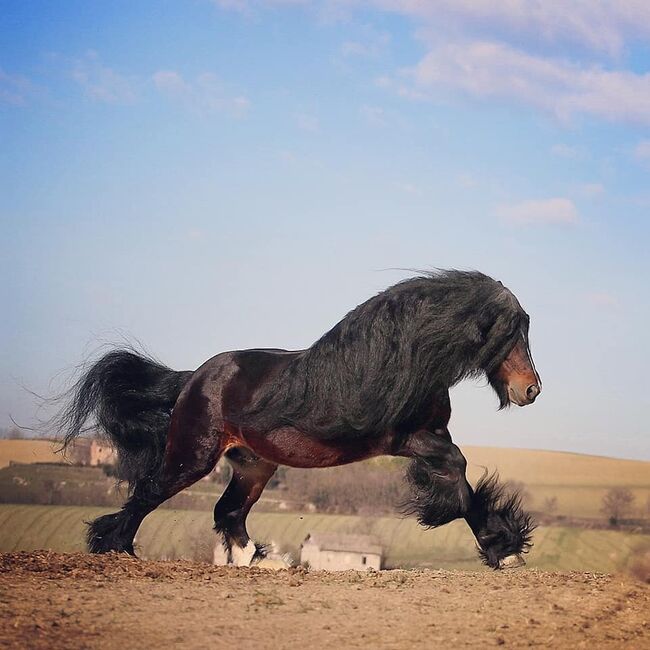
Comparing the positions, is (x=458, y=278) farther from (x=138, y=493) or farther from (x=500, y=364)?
(x=138, y=493)

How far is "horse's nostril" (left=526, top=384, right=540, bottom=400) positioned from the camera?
9500mm

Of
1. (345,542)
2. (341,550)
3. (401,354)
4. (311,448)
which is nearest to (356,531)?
(345,542)

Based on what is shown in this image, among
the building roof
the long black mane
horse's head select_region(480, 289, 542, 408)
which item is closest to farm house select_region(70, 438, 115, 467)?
the long black mane

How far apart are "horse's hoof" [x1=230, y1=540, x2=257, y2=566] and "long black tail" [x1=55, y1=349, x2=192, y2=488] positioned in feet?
3.94

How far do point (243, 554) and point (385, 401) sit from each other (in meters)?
2.66

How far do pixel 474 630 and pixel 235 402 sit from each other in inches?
167

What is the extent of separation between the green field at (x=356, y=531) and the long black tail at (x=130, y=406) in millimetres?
2914

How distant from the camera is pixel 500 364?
9.55 m

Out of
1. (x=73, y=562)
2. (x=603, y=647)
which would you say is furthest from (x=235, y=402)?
(x=603, y=647)

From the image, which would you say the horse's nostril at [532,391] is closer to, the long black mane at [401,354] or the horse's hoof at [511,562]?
the long black mane at [401,354]

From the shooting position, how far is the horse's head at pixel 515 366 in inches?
373

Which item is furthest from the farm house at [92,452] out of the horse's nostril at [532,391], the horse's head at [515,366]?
the horse's nostril at [532,391]

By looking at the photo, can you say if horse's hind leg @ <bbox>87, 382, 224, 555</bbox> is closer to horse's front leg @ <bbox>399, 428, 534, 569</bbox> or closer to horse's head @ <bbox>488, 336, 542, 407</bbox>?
horse's front leg @ <bbox>399, 428, 534, 569</bbox>

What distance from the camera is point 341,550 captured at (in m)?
18.2
